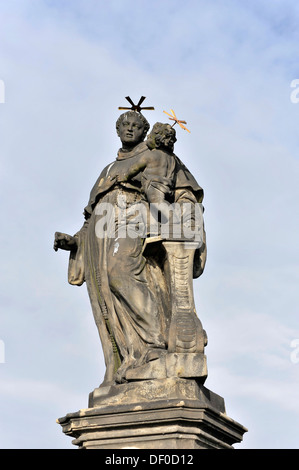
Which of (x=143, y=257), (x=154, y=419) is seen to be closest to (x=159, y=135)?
(x=143, y=257)

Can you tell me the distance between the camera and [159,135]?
39.7 ft

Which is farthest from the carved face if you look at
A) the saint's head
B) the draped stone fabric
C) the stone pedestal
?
the stone pedestal

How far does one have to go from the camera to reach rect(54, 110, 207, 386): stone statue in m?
11.1

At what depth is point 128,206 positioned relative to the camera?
1219 centimetres

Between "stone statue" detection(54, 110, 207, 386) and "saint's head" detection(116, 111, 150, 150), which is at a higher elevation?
"saint's head" detection(116, 111, 150, 150)

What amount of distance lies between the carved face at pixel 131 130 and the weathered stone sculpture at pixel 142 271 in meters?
0.01

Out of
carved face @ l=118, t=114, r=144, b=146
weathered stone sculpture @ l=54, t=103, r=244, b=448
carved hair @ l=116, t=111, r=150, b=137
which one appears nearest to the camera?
weathered stone sculpture @ l=54, t=103, r=244, b=448

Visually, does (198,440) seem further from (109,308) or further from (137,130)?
(137,130)

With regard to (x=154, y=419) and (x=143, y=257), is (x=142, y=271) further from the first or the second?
(x=154, y=419)

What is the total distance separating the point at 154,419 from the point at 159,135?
3.74m

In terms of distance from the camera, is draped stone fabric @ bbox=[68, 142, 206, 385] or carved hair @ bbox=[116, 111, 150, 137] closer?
draped stone fabric @ bbox=[68, 142, 206, 385]

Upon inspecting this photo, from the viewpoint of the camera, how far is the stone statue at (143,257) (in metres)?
11.1

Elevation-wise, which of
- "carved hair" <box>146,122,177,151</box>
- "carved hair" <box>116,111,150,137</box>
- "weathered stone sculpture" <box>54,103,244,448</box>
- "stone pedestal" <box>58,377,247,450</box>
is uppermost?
"carved hair" <box>116,111,150,137</box>

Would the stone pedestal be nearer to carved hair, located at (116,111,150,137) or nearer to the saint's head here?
the saint's head
